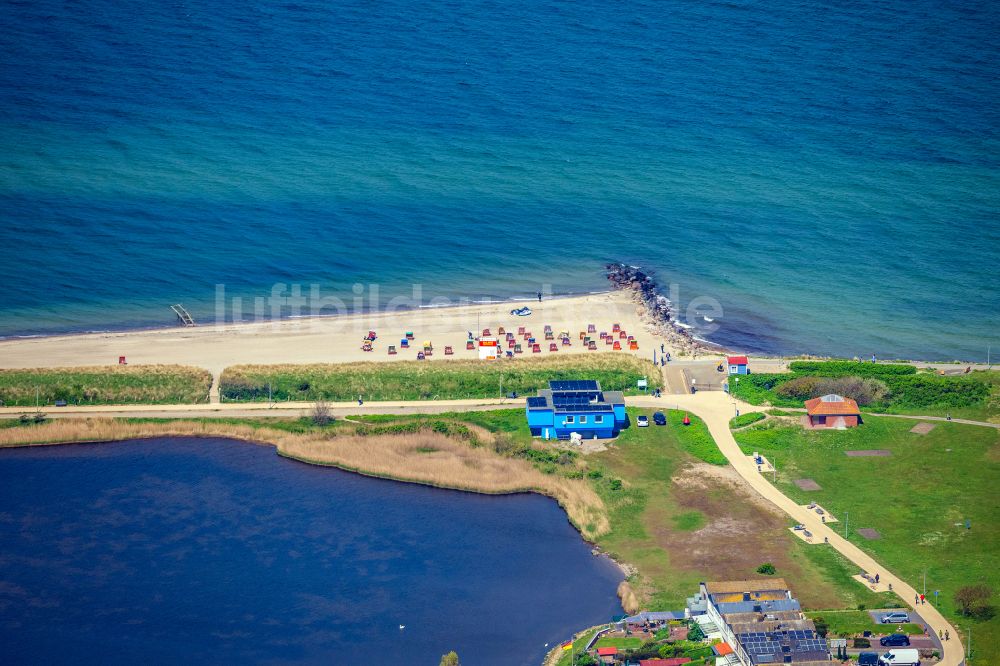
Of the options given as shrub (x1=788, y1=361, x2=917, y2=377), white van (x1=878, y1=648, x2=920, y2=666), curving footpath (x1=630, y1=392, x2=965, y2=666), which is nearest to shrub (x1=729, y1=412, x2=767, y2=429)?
curving footpath (x1=630, y1=392, x2=965, y2=666)

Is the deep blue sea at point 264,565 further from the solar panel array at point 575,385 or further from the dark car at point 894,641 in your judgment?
the dark car at point 894,641

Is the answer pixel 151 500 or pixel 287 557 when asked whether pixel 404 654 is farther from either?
pixel 151 500

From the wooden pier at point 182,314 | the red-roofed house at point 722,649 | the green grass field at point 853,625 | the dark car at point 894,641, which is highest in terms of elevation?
the wooden pier at point 182,314

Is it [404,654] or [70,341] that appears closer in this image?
Answer: [404,654]

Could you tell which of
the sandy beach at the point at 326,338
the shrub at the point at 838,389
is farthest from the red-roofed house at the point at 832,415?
the sandy beach at the point at 326,338

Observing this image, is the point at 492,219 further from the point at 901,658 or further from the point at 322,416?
the point at 901,658

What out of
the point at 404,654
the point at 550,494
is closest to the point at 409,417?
the point at 550,494

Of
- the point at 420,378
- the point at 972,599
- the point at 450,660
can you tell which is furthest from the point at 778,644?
the point at 420,378
